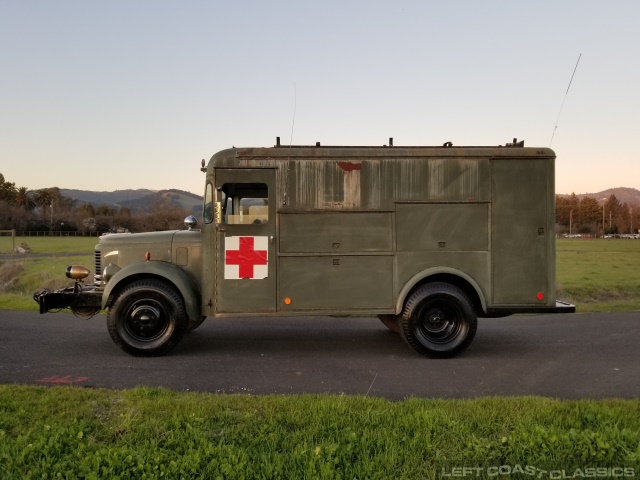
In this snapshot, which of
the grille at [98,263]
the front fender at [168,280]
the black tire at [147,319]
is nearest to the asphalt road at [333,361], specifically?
the black tire at [147,319]

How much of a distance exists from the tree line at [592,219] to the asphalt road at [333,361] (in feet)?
418

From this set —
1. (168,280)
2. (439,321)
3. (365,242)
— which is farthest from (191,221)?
(439,321)

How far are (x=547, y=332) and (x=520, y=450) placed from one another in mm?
5827

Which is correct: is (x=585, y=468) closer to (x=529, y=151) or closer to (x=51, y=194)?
(x=529, y=151)

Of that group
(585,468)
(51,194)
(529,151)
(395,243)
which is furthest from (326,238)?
(51,194)

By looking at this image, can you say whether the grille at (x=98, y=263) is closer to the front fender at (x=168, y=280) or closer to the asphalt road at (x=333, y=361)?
the front fender at (x=168, y=280)

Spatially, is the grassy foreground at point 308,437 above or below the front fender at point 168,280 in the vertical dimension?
below

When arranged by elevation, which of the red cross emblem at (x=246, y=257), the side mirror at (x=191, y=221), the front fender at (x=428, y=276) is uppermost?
the side mirror at (x=191, y=221)

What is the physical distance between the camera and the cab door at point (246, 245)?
702 centimetres

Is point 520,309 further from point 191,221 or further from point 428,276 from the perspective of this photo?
point 191,221

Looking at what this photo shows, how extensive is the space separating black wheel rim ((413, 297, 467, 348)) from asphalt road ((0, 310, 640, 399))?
0.33 metres

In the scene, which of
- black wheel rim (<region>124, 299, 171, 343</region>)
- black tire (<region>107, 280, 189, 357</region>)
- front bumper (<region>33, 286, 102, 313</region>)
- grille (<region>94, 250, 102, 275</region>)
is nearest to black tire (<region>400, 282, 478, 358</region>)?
black tire (<region>107, 280, 189, 357</region>)

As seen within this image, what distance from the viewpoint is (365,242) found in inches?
278

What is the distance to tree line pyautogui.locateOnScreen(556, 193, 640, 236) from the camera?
130 m
